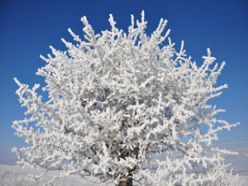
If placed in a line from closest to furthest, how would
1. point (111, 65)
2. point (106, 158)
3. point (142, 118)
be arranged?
point (106, 158)
point (142, 118)
point (111, 65)

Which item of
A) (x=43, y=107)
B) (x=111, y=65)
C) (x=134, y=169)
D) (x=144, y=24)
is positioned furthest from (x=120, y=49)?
(x=134, y=169)

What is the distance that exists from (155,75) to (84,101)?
173 centimetres

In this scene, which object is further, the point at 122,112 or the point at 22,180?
the point at 22,180

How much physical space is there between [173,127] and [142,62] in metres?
1.57

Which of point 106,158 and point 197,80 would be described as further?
point 197,80

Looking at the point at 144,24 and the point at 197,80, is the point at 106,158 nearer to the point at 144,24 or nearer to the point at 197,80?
the point at 197,80

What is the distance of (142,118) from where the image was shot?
6.39m

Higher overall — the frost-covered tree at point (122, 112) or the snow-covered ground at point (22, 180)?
the snow-covered ground at point (22, 180)

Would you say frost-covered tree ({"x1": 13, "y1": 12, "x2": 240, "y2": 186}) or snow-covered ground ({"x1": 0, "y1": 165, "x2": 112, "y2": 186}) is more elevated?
snow-covered ground ({"x1": 0, "y1": 165, "x2": 112, "y2": 186})

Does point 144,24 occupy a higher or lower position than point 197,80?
higher

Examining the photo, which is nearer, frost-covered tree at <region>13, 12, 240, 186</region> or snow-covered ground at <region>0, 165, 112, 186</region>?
frost-covered tree at <region>13, 12, 240, 186</region>

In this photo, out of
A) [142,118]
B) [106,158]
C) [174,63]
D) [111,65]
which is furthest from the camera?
[174,63]

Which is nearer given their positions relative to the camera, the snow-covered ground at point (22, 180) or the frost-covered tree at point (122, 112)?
the frost-covered tree at point (122, 112)

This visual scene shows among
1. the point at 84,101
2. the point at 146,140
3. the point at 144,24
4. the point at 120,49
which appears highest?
the point at 144,24
